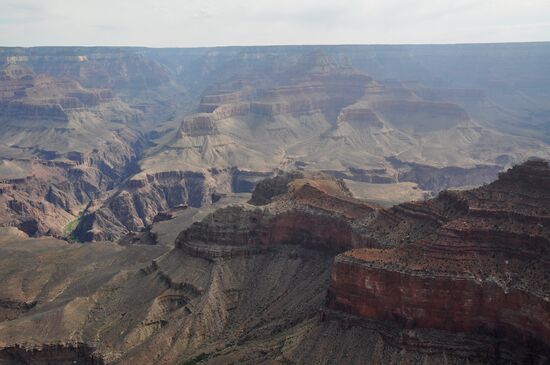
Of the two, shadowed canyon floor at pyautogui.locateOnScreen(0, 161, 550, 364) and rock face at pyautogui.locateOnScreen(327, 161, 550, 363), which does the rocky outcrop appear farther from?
rock face at pyautogui.locateOnScreen(327, 161, 550, 363)

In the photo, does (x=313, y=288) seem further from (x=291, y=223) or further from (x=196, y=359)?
(x=196, y=359)

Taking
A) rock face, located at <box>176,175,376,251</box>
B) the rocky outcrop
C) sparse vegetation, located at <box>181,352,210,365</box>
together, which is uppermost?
rock face, located at <box>176,175,376,251</box>

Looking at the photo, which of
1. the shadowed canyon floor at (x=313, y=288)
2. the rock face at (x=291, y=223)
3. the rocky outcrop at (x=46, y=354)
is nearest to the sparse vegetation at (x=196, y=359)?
the shadowed canyon floor at (x=313, y=288)

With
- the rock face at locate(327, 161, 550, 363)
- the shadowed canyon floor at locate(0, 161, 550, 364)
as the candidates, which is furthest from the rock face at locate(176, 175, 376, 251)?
the rock face at locate(327, 161, 550, 363)

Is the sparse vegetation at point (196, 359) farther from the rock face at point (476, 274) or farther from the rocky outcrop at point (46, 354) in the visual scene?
the rock face at point (476, 274)

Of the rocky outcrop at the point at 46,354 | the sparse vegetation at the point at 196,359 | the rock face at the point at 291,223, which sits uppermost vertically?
the rock face at the point at 291,223

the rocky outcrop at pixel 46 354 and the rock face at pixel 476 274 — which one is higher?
the rock face at pixel 476 274

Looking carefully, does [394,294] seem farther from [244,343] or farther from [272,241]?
[272,241]

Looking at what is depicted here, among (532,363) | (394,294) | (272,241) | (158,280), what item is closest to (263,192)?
(272,241)
